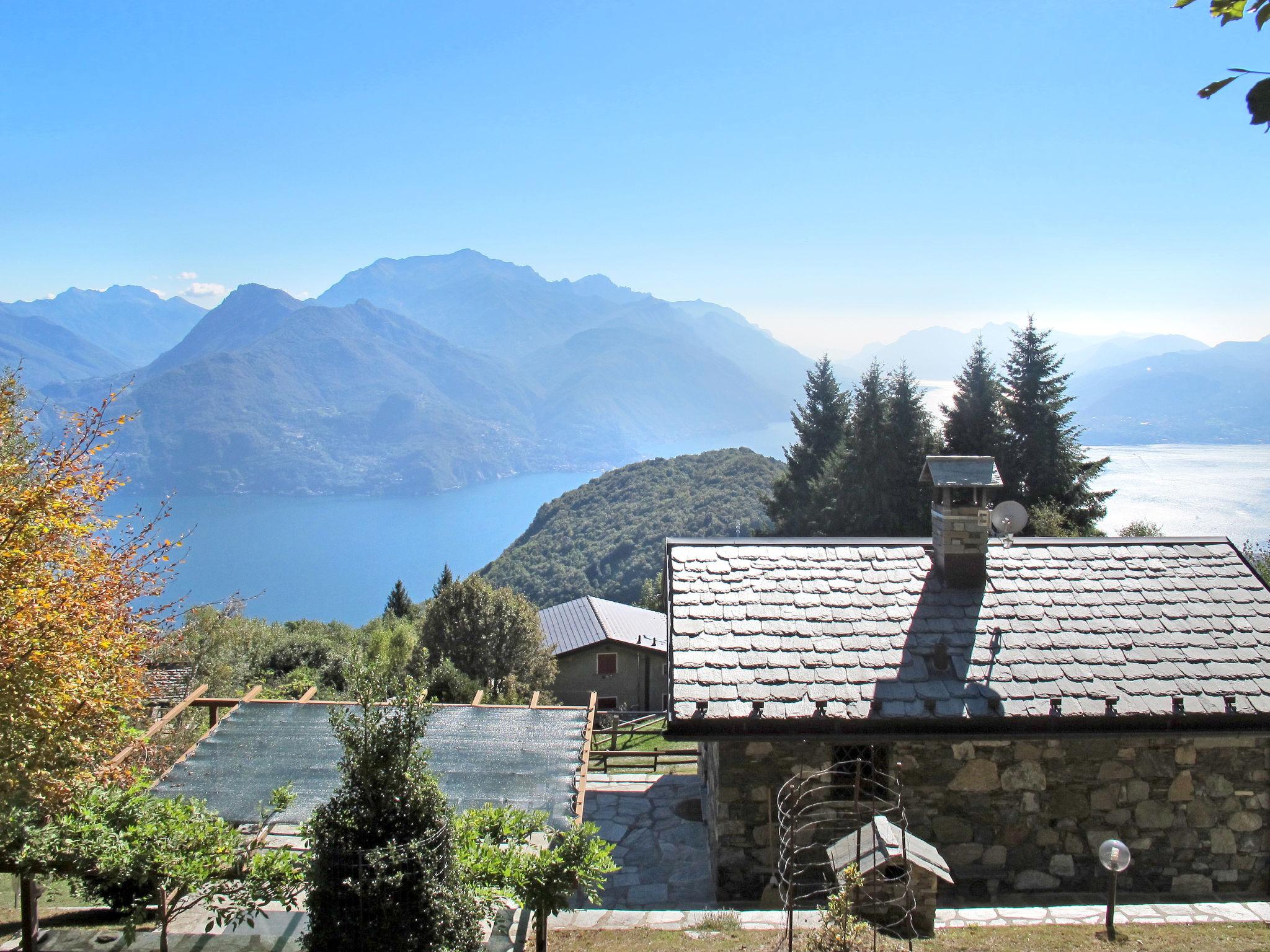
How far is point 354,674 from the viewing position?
596 centimetres

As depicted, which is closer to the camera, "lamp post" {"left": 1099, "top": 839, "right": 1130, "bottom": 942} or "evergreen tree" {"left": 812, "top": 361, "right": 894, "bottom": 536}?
"lamp post" {"left": 1099, "top": 839, "right": 1130, "bottom": 942}

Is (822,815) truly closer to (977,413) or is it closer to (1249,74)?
(1249,74)

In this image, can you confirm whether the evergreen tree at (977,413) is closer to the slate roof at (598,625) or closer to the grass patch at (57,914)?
the slate roof at (598,625)

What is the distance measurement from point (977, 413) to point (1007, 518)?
81.0 ft

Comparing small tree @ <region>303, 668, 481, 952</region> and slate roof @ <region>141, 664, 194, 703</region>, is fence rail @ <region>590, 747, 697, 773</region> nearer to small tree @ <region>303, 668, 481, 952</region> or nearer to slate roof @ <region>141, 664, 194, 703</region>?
small tree @ <region>303, 668, 481, 952</region>

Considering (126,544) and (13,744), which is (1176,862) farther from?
(126,544)

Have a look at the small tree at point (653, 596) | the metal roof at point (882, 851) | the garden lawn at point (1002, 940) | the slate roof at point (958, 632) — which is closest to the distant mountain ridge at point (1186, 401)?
the small tree at point (653, 596)

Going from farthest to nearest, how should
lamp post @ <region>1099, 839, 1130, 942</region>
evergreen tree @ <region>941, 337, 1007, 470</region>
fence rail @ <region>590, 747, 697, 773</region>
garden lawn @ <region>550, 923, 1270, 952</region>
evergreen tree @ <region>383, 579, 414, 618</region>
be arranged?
evergreen tree @ <region>383, 579, 414, 618</region>, evergreen tree @ <region>941, 337, 1007, 470</region>, fence rail @ <region>590, 747, 697, 773</region>, lamp post @ <region>1099, 839, 1130, 942</region>, garden lawn @ <region>550, 923, 1270, 952</region>

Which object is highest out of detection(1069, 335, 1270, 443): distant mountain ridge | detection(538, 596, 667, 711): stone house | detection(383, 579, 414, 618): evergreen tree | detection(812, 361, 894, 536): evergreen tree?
detection(1069, 335, 1270, 443): distant mountain ridge

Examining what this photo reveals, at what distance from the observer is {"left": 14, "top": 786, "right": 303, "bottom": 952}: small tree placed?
19.8 feet

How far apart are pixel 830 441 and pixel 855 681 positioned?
123 ft

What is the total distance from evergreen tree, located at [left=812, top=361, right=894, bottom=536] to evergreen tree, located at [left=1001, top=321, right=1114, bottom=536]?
16.1ft

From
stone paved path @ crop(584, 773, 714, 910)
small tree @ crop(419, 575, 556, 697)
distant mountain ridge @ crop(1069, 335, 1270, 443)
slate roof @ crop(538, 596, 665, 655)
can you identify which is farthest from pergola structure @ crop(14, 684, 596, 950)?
distant mountain ridge @ crop(1069, 335, 1270, 443)

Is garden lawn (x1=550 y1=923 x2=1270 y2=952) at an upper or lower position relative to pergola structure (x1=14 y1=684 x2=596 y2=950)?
lower
